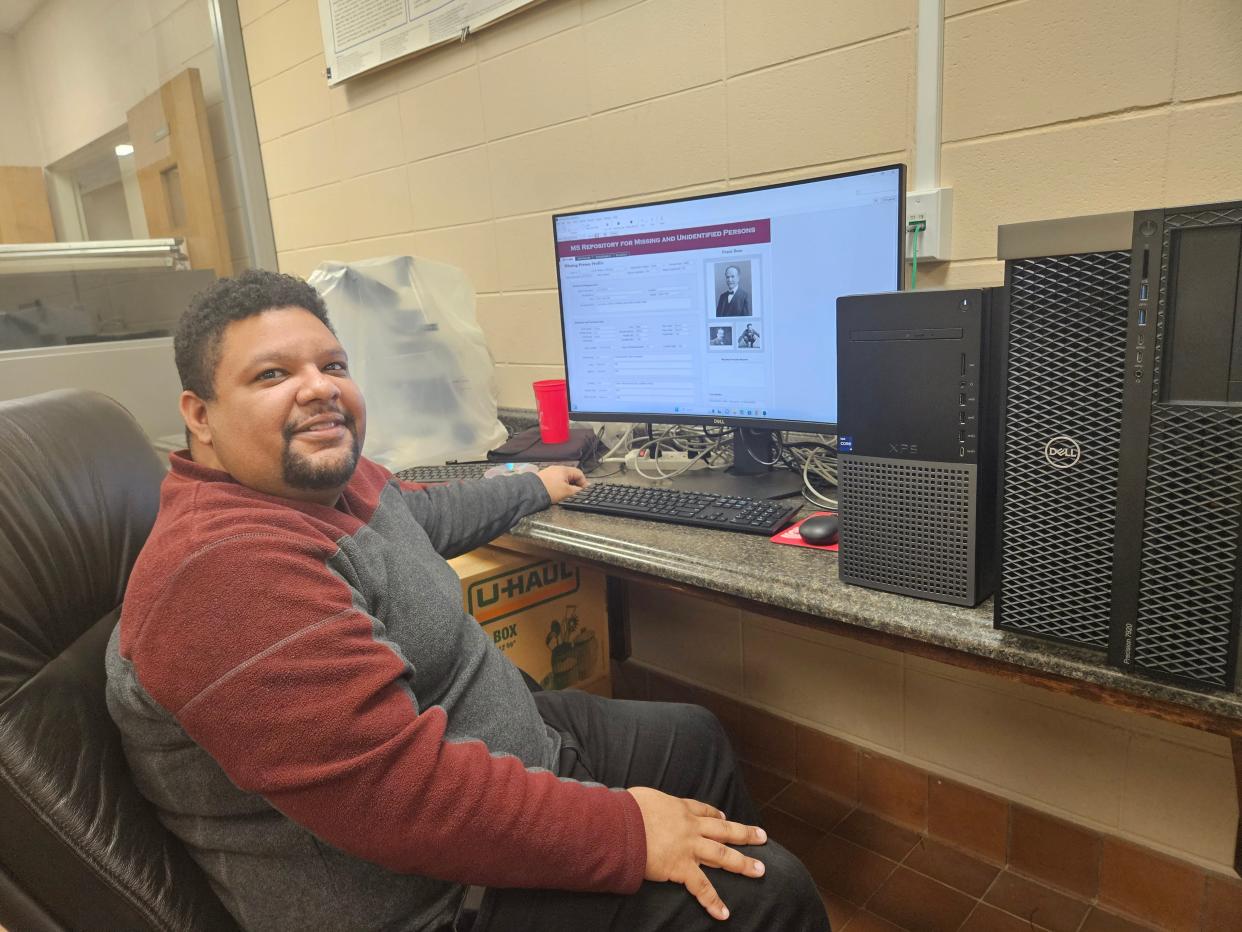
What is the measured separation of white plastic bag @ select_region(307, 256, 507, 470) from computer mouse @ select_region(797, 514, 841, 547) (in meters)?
0.98

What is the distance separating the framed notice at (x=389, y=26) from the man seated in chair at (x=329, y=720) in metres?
1.36

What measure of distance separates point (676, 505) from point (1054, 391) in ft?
2.18

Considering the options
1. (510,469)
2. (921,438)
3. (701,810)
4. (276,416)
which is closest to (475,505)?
(510,469)

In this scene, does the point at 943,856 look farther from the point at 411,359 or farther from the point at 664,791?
the point at 411,359

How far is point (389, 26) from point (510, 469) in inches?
55.1

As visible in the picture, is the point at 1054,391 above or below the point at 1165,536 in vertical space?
above

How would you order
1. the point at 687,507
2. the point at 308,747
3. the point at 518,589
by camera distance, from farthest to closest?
the point at 518,589 → the point at 687,507 → the point at 308,747

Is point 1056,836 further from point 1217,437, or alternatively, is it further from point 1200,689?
point 1217,437

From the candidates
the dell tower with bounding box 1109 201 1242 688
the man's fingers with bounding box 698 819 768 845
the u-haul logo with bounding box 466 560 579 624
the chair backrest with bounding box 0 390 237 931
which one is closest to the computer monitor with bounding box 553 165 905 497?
the u-haul logo with bounding box 466 560 579 624

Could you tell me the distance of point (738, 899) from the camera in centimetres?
87

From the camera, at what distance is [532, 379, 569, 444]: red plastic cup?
1.80 meters

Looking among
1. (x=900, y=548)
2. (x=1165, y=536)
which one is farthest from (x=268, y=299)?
(x=1165, y=536)

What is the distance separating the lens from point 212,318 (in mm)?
910

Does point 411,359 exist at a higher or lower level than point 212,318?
lower
